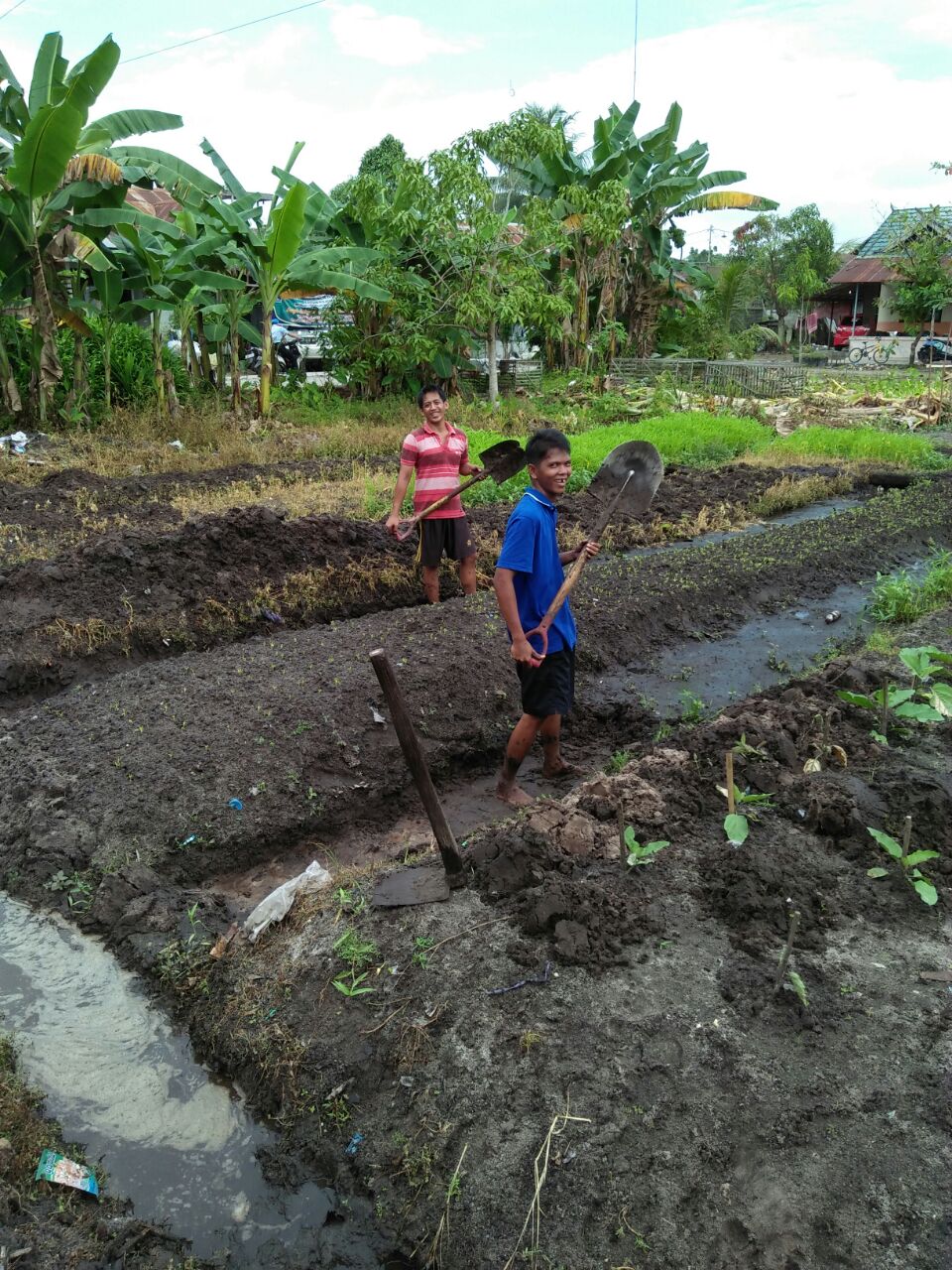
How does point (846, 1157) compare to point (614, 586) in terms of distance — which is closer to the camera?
point (846, 1157)

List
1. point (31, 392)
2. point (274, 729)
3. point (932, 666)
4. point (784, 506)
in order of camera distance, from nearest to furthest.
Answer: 1. point (932, 666)
2. point (274, 729)
3. point (784, 506)
4. point (31, 392)

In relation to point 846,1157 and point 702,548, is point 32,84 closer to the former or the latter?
point 702,548

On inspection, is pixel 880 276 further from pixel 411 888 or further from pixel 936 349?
pixel 411 888

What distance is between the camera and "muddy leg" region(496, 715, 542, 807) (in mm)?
4512

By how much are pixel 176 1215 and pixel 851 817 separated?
2653 millimetres

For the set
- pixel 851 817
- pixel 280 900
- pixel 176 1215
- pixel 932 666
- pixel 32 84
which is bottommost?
pixel 176 1215

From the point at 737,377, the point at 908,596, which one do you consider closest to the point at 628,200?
the point at 737,377

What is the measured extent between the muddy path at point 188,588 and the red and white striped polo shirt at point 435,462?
51.6 inches

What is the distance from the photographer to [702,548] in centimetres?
850

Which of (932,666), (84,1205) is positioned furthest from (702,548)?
(84,1205)

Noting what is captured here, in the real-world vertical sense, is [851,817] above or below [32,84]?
below

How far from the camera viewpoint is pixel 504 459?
6.23m

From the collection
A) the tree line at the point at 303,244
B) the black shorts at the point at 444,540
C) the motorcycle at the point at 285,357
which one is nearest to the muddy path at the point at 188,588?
the black shorts at the point at 444,540

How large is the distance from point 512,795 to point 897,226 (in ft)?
108
